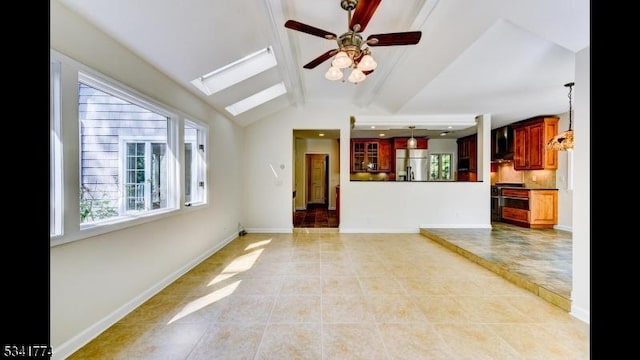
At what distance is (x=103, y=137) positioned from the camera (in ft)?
7.67

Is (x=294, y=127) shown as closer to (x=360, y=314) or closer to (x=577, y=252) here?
(x=360, y=314)

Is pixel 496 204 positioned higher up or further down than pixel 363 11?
A: further down

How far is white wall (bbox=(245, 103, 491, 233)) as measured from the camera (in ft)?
19.5

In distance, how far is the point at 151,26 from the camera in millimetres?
2262

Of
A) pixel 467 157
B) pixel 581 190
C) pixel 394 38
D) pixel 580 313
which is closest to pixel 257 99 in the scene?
pixel 394 38

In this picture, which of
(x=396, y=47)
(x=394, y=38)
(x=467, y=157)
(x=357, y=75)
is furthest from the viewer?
(x=467, y=157)

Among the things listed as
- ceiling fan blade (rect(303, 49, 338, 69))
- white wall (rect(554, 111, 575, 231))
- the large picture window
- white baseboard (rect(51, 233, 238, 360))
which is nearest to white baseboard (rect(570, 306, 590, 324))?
ceiling fan blade (rect(303, 49, 338, 69))

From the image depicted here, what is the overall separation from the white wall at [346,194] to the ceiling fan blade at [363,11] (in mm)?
3669

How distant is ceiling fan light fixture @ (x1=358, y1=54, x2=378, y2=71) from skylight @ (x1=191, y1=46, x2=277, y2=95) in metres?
1.54

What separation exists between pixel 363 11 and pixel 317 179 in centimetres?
821

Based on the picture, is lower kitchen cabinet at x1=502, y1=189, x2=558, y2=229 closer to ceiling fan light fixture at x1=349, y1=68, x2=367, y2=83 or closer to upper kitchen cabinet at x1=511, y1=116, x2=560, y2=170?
upper kitchen cabinet at x1=511, y1=116, x2=560, y2=170

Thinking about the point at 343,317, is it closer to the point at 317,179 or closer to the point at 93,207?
the point at 93,207

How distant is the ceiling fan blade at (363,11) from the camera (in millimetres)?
2051
